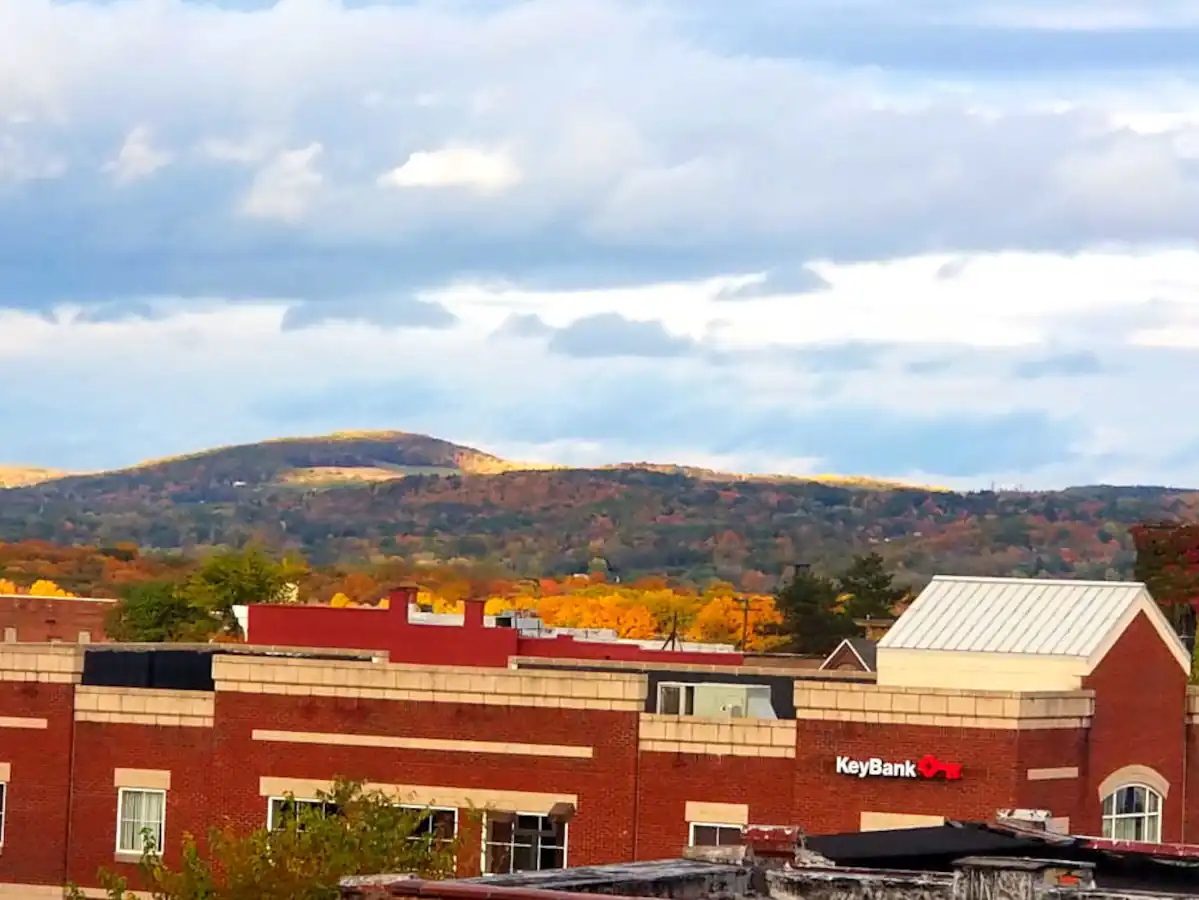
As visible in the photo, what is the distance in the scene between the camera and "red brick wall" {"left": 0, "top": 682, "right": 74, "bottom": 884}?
2244 inches

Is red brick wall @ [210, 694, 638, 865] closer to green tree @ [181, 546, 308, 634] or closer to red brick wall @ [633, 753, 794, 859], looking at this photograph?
red brick wall @ [633, 753, 794, 859]

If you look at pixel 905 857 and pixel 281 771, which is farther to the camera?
pixel 281 771

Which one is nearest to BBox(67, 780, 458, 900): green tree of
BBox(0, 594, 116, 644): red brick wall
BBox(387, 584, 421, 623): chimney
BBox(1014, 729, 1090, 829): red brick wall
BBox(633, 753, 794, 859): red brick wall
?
BBox(633, 753, 794, 859): red brick wall

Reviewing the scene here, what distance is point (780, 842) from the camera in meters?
29.1

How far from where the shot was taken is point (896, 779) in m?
50.2

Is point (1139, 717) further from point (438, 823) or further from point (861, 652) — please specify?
point (861, 652)

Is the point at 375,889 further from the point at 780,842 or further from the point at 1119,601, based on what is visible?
the point at 1119,601

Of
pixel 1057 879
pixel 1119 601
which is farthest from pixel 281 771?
pixel 1057 879

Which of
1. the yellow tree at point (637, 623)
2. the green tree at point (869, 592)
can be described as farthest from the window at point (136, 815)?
the yellow tree at point (637, 623)

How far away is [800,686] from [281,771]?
11.7 metres

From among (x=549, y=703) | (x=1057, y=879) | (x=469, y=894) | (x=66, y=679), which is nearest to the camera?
(x=469, y=894)

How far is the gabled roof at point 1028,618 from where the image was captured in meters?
53.2

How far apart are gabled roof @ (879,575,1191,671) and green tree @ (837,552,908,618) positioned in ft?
349

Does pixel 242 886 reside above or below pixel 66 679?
below
